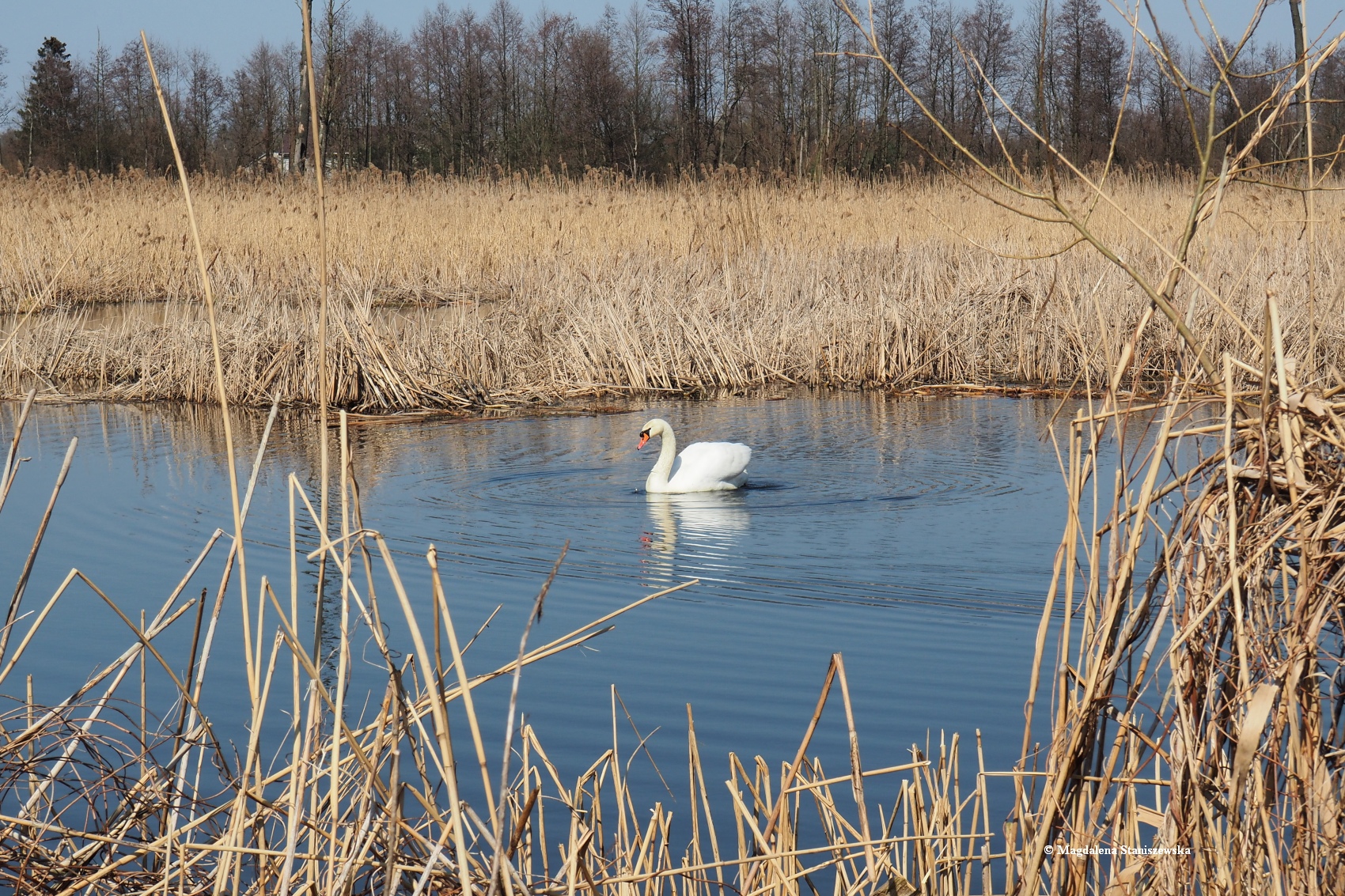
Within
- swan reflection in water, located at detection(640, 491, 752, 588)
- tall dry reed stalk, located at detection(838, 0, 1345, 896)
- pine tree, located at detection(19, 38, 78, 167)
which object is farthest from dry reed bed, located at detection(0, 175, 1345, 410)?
pine tree, located at detection(19, 38, 78, 167)

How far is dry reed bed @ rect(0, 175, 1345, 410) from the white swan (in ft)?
6.75

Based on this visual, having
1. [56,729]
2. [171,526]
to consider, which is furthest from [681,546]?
[56,729]

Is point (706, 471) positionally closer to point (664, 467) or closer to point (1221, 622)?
point (664, 467)

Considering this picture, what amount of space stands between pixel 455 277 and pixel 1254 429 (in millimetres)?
14491

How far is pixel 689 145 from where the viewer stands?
103 feet

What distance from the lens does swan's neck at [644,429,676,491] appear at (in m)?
7.78

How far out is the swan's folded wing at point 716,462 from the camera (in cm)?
753

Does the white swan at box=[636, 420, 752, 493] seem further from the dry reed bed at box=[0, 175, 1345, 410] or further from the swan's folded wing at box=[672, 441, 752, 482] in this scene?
the dry reed bed at box=[0, 175, 1345, 410]

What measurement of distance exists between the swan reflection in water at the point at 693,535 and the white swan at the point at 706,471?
53 millimetres

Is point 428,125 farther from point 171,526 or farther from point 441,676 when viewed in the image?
point 441,676

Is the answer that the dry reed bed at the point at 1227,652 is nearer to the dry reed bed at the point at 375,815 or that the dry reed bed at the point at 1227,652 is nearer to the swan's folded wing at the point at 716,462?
the dry reed bed at the point at 375,815

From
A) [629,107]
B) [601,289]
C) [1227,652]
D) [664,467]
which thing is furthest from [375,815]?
[629,107]

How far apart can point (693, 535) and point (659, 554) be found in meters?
Result: 0.42

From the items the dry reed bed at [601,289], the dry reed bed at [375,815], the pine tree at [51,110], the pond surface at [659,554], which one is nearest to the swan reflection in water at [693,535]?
the pond surface at [659,554]
